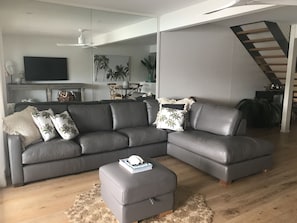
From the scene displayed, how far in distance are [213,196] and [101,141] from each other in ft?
4.96

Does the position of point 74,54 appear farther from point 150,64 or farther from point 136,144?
point 136,144

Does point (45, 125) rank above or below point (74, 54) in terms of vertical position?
below

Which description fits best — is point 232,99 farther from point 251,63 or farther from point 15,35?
point 15,35

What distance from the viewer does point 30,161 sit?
2701 mm

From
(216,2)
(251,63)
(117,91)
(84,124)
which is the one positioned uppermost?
(216,2)

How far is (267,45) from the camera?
18.0ft

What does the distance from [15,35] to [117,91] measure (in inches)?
70.8

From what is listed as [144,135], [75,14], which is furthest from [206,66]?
[75,14]

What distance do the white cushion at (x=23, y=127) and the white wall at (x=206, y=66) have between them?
2464mm

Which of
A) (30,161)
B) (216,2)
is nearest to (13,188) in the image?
(30,161)

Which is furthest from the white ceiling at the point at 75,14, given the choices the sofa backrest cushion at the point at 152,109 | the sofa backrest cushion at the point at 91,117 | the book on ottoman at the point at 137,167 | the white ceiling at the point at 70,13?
the book on ottoman at the point at 137,167

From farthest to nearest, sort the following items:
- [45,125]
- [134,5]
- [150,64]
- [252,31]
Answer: [252,31]
[150,64]
[134,5]
[45,125]

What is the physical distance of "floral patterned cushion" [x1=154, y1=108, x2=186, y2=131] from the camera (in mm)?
3627

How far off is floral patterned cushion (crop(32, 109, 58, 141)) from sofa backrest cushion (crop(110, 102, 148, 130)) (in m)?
0.98
